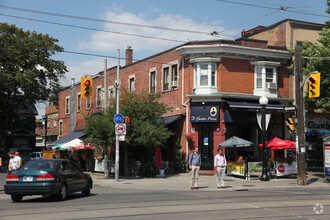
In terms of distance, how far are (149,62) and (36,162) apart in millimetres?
21087

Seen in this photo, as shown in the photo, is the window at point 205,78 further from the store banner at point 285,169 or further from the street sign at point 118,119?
the street sign at point 118,119

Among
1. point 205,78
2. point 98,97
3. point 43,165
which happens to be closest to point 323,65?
point 205,78

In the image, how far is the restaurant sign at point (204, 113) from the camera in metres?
27.5

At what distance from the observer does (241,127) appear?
29.5 m

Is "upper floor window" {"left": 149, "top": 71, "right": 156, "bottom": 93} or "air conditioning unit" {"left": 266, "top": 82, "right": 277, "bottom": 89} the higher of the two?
"upper floor window" {"left": 149, "top": 71, "right": 156, "bottom": 93}

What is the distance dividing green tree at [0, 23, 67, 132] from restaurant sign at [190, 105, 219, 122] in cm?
1903

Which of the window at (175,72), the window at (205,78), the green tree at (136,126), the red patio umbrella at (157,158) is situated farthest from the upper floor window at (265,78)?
the red patio umbrella at (157,158)

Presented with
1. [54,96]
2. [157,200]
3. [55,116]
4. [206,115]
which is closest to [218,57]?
[206,115]

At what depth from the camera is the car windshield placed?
13570 mm

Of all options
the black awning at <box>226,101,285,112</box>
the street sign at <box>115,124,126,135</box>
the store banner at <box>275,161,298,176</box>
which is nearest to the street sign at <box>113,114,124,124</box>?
the street sign at <box>115,124,126,135</box>

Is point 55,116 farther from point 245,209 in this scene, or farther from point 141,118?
point 245,209

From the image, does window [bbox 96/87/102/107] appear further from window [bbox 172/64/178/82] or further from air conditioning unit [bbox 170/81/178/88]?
air conditioning unit [bbox 170/81/178/88]

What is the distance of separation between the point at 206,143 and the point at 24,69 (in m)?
23.1

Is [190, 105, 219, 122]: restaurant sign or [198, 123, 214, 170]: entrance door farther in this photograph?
[198, 123, 214, 170]: entrance door
